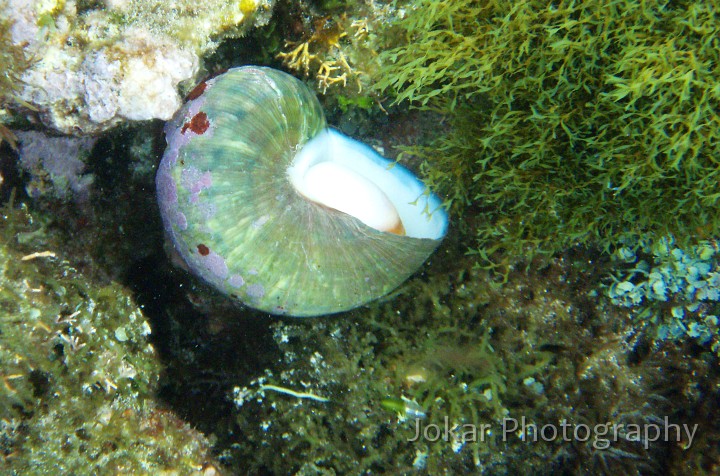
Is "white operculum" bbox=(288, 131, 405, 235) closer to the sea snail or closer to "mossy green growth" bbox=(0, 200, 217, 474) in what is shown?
the sea snail

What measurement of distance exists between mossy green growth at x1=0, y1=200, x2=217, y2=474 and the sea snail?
742 mm

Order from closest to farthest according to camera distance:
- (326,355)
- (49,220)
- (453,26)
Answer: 1. (453,26)
2. (49,220)
3. (326,355)

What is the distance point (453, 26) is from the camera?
2.83 metres

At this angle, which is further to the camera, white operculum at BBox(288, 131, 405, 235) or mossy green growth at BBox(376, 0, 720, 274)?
white operculum at BBox(288, 131, 405, 235)

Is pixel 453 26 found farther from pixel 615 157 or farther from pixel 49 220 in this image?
pixel 49 220

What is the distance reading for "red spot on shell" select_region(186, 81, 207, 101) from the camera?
2.98m

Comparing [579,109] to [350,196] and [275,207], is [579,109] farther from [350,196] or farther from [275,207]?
[275,207]

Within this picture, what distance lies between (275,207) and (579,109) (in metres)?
2.10

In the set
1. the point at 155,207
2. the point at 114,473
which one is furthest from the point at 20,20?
the point at 114,473

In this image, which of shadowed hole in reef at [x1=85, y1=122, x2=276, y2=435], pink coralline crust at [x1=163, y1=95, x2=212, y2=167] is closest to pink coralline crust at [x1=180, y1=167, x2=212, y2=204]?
pink coralline crust at [x1=163, y1=95, x2=212, y2=167]

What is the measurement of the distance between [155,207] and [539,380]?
3.63 meters

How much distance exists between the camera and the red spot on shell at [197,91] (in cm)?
298

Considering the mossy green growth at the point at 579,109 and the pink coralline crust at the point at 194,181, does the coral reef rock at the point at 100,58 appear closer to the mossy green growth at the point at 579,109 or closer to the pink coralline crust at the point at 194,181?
the pink coralline crust at the point at 194,181

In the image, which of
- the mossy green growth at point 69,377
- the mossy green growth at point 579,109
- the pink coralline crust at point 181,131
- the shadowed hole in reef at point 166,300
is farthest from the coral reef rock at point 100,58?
the mossy green growth at point 579,109
